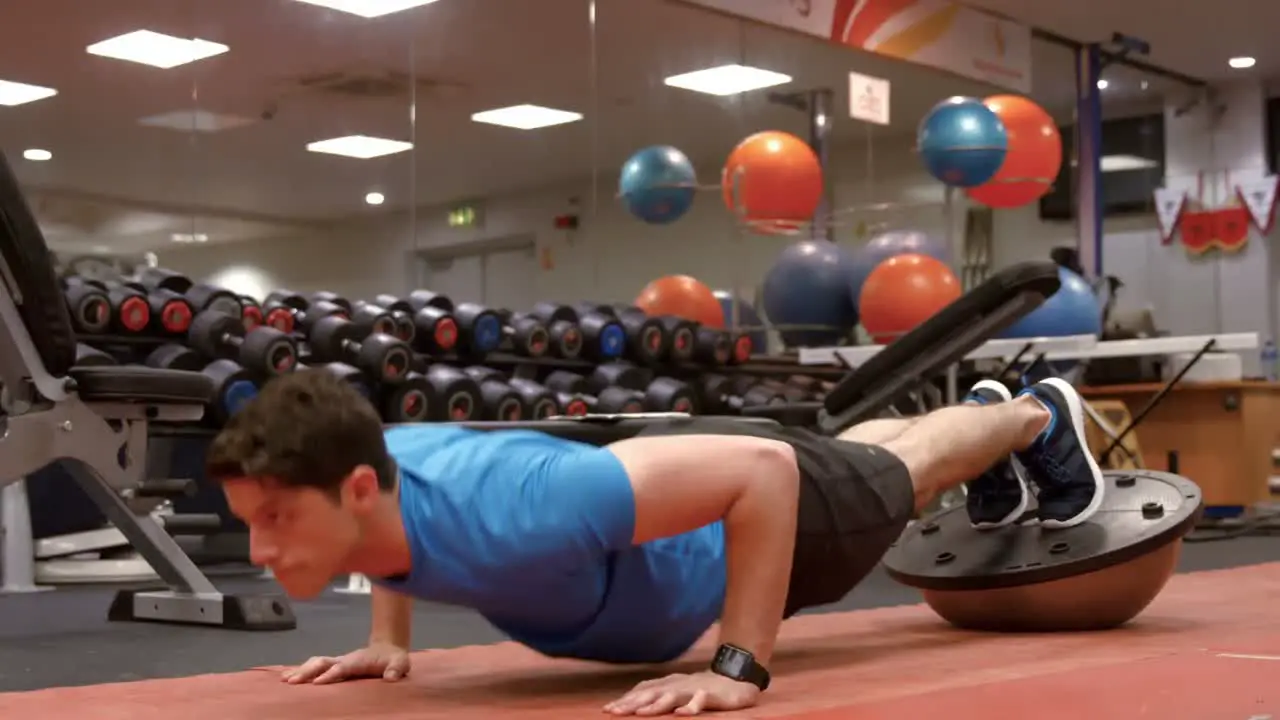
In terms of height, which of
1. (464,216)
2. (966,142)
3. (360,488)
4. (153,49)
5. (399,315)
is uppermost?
(153,49)

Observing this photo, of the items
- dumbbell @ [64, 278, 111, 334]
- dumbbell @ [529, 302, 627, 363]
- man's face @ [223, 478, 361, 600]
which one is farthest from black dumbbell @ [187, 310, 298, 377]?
man's face @ [223, 478, 361, 600]

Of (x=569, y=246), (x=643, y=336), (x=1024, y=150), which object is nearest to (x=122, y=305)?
(x=643, y=336)

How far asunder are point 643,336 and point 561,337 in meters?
0.33

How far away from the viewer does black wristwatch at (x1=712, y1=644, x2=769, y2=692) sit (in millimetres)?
1597

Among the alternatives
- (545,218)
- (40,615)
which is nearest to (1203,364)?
(545,218)

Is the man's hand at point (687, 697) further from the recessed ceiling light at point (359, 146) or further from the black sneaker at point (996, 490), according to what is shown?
the recessed ceiling light at point (359, 146)

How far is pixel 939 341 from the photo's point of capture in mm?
2961

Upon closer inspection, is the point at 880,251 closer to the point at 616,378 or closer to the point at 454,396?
the point at 616,378

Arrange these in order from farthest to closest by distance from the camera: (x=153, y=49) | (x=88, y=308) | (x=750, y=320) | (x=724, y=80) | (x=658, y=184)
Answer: (x=724, y=80) → (x=750, y=320) → (x=658, y=184) → (x=153, y=49) → (x=88, y=308)

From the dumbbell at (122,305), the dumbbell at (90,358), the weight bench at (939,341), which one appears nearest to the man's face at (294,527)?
the weight bench at (939,341)

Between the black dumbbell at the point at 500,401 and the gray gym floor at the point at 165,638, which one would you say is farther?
the black dumbbell at the point at 500,401

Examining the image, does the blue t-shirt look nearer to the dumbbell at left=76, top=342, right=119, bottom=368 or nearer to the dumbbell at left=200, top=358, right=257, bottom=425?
the dumbbell at left=76, top=342, right=119, bottom=368

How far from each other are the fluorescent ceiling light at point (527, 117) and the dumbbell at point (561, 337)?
3.57ft

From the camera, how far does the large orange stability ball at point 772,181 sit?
5805mm
